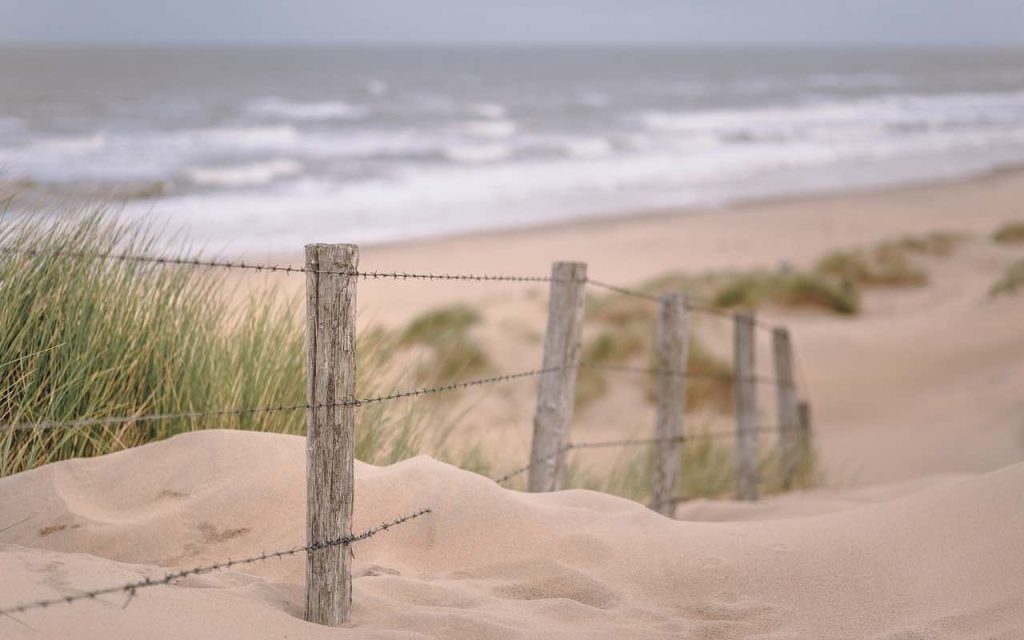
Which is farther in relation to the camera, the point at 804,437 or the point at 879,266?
the point at 879,266

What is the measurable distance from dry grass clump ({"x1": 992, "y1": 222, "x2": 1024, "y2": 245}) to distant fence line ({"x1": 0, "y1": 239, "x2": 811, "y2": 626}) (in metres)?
10.9

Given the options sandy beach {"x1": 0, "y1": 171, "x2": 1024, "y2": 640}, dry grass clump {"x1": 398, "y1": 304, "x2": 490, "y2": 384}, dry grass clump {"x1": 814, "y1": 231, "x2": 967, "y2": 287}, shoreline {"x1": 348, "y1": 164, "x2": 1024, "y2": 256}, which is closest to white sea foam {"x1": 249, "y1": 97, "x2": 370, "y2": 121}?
shoreline {"x1": 348, "y1": 164, "x2": 1024, "y2": 256}

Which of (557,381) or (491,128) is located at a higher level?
(491,128)

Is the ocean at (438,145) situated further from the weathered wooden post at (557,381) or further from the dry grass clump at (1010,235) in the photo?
the dry grass clump at (1010,235)

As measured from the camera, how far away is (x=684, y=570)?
4.12 m

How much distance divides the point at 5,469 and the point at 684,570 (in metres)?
2.71

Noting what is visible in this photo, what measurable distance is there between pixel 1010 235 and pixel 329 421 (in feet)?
59.2

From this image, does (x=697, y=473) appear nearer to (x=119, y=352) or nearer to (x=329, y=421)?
(x=119, y=352)

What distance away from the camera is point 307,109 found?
45250mm

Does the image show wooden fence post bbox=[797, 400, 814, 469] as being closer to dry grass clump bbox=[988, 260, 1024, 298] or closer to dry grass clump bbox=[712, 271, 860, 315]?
dry grass clump bbox=[712, 271, 860, 315]

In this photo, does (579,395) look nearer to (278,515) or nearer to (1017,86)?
(278,515)

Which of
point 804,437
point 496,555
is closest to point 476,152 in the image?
point 804,437

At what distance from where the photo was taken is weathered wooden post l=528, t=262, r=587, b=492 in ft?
17.5

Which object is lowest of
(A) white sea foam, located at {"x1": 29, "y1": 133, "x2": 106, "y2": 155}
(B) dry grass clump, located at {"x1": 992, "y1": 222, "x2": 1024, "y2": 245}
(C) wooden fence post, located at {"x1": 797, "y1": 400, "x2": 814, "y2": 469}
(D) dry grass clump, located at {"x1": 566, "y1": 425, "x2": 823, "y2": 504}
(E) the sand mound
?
(E) the sand mound
